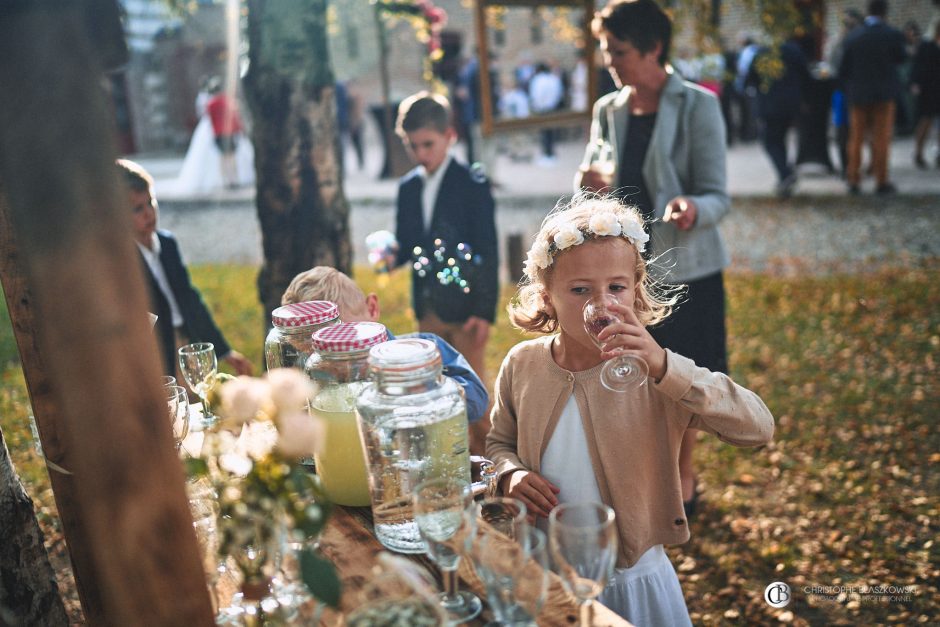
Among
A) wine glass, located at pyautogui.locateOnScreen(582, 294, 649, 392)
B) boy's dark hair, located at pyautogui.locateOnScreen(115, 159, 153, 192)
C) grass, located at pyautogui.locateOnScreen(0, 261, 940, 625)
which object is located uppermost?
boy's dark hair, located at pyautogui.locateOnScreen(115, 159, 153, 192)

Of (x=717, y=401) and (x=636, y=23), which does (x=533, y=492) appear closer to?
(x=717, y=401)

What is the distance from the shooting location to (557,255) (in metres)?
2.26

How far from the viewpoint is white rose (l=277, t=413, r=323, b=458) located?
127 cm

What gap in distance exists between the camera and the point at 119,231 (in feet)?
3.68

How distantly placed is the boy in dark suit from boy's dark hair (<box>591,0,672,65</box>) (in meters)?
1.08

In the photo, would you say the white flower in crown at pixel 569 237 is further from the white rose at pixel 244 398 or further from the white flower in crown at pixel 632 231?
the white rose at pixel 244 398

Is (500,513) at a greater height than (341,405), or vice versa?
(341,405)

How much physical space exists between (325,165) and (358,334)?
306 centimetres

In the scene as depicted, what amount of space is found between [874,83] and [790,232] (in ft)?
7.58

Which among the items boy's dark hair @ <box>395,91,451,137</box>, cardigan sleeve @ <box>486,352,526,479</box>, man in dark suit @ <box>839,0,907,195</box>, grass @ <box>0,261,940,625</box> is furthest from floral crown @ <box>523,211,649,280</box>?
man in dark suit @ <box>839,0,907,195</box>

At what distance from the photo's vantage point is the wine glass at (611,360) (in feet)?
6.52

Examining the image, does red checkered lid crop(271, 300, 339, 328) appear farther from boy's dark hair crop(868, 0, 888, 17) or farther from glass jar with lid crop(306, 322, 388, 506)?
boy's dark hair crop(868, 0, 888, 17)

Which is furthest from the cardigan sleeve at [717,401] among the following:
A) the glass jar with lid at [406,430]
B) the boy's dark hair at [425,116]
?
the boy's dark hair at [425,116]

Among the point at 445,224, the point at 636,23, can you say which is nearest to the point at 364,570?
the point at 636,23
